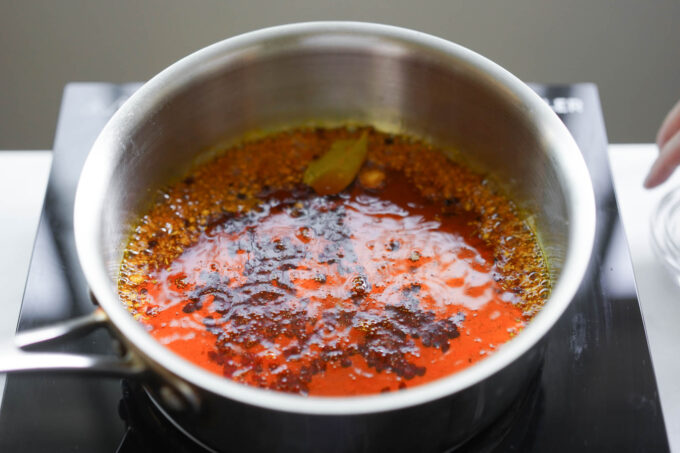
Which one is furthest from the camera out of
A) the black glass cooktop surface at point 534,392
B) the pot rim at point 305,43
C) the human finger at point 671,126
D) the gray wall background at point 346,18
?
the gray wall background at point 346,18

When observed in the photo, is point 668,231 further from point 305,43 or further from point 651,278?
point 305,43

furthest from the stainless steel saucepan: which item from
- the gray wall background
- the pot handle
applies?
the gray wall background

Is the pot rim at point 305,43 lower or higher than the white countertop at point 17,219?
higher

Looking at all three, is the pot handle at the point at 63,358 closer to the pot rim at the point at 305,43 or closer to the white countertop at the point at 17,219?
the pot rim at the point at 305,43

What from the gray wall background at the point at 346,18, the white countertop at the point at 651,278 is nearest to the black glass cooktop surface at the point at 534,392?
the white countertop at the point at 651,278

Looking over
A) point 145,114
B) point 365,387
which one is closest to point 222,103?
point 145,114

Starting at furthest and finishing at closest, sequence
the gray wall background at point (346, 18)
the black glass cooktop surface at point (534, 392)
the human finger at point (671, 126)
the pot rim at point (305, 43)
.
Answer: the gray wall background at point (346, 18)
the human finger at point (671, 126)
the black glass cooktop surface at point (534, 392)
the pot rim at point (305, 43)

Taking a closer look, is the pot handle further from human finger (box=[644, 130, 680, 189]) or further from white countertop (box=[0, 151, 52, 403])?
human finger (box=[644, 130, 680, 189])
